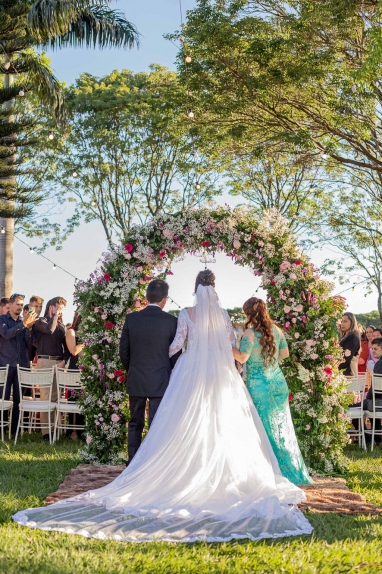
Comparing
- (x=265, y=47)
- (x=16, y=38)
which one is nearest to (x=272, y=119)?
(x=265, y=47)

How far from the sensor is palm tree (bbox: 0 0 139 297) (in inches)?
586

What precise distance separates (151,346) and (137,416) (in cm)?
90

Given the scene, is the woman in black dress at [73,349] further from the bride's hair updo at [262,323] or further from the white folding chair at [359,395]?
the white folding chair at [359,395]

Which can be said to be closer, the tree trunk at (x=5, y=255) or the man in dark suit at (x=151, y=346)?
the man in dark suit at (x=151, y=346)

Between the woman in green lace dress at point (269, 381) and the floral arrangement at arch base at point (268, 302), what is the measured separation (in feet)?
3.30

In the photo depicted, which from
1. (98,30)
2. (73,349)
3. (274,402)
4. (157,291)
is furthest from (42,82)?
(274,402)

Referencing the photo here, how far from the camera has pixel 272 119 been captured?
1658 cm

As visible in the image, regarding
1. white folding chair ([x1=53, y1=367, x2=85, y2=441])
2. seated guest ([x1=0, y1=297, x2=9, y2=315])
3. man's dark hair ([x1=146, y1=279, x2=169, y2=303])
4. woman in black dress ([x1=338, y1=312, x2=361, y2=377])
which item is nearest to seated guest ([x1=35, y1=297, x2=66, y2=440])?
white folding chair ([x1=53, y1=367, x2=85, y2=441])

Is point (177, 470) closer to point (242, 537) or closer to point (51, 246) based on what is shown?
point (242, 537)

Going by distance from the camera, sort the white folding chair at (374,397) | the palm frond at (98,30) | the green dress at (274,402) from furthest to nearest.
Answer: the palm frond at (98,30) → the white folding chair at (374,397) → the green dress at (274,402)

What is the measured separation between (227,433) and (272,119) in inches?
441

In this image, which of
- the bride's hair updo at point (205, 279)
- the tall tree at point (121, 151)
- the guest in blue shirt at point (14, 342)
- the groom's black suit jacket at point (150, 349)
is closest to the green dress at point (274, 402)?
the bride's hair updo at point (205, 279)

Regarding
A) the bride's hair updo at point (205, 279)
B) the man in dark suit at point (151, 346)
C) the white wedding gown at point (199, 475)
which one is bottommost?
the white wedding gown at point (199, 475)

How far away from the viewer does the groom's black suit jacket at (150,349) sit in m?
7.49
